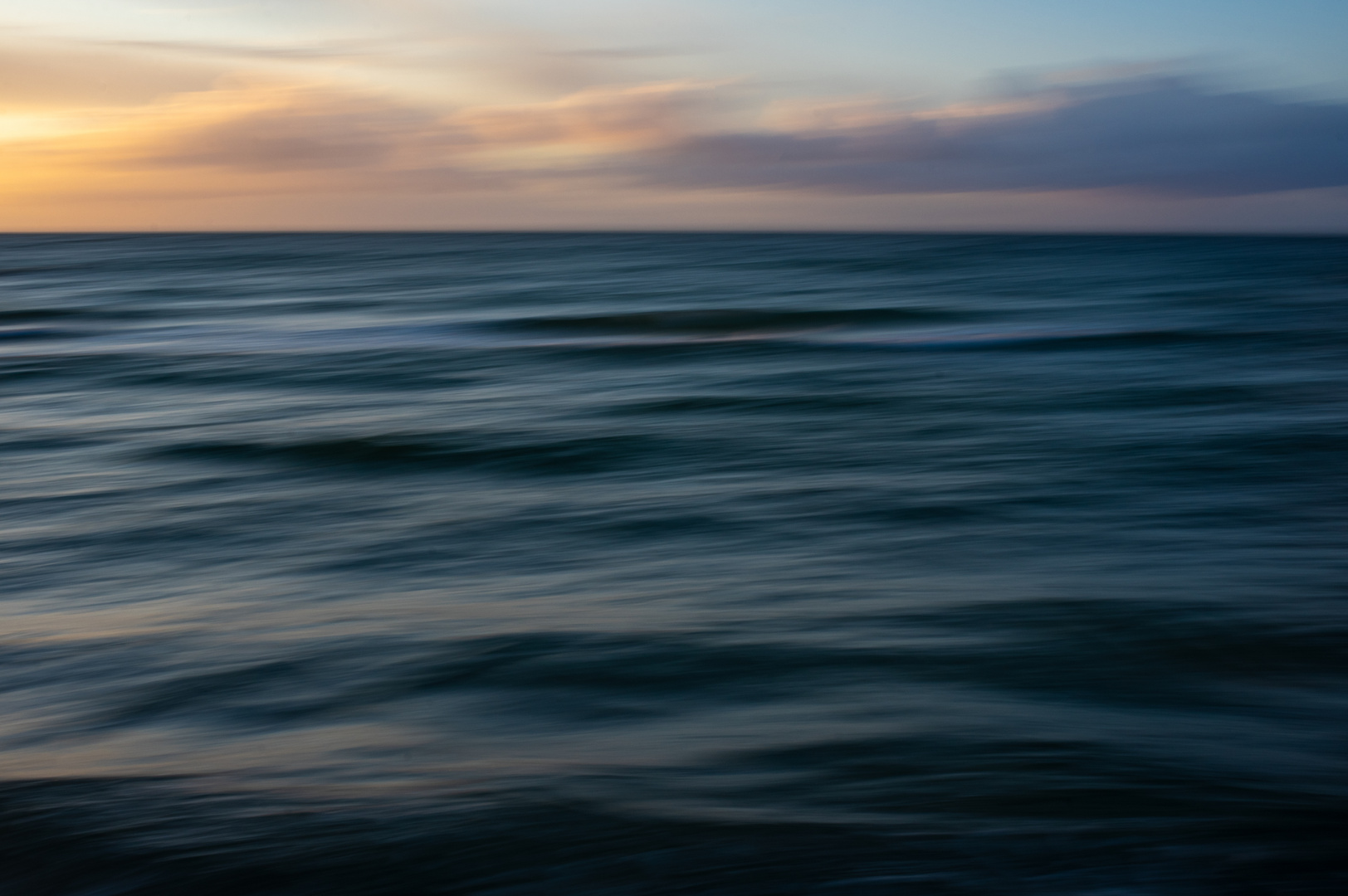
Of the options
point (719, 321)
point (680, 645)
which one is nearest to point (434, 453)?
point (680, 645)

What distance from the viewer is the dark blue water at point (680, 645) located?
98.9 inches

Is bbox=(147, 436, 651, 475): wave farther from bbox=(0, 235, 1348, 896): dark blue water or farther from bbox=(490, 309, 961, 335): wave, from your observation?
bbox=(490, 309, 961, 335): wave

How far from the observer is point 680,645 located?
3.96 meters

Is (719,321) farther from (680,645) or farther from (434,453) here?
(680,645)

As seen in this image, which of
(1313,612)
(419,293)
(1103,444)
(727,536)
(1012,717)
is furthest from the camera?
(419,293)

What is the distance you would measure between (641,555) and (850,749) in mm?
2299

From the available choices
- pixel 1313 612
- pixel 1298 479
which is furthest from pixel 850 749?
pixel 1298 479

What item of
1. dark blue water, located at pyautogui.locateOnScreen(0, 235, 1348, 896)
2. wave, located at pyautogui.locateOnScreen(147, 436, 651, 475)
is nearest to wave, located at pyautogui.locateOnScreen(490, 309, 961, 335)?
dark blue water, located at pyautogui.locateOnScreen(0, 235, 1348, 896)

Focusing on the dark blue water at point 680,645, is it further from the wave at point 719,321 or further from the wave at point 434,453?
the wave at point 719,321

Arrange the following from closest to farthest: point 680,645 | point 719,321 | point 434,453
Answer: point 680,645 < point 434,453 < point 719,321

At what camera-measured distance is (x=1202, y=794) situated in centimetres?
279

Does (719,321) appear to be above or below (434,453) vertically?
above

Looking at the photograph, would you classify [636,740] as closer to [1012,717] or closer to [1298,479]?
[1012,717]

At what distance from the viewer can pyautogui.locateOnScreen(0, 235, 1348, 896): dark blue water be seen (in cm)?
251
